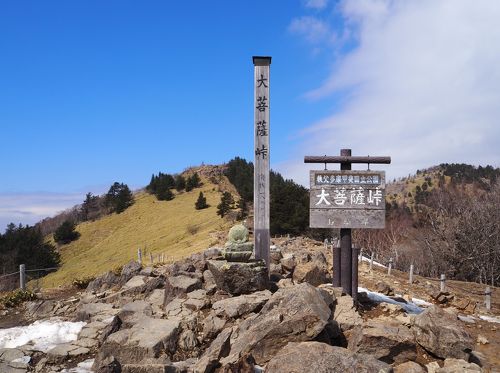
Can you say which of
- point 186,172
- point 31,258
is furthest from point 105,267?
point 186,172

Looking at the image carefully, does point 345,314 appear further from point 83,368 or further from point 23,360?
point 23,360

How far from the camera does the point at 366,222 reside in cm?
1104

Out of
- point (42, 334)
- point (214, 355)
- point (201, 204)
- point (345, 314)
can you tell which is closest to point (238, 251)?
point (345, 314)

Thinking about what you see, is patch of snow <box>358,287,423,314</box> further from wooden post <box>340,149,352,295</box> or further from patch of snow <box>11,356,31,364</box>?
patch of snow <box>11,356,31,364</box>

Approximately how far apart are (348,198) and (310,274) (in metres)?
3.09

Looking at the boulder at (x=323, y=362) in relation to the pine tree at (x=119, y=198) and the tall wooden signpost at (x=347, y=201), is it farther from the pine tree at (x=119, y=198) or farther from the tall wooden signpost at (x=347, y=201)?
the pine tree at (x=119, y=198)

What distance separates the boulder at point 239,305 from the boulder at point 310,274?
2903mm

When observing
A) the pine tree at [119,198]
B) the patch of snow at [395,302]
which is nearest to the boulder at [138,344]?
the patch of snow at [395,302]

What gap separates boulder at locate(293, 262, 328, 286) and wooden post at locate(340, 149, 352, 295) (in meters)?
1.94

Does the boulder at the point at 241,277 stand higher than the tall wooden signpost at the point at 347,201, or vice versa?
the tall wooden signpost at the point at 347,201

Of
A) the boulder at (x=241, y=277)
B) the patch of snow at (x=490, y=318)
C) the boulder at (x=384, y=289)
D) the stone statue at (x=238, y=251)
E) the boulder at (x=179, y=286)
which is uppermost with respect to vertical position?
the stone statue at (x=238, y=251)

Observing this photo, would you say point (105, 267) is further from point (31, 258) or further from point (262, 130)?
point (262, 130)

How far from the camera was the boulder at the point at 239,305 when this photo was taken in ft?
31.7

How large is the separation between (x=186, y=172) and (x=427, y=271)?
49692 millimetres
